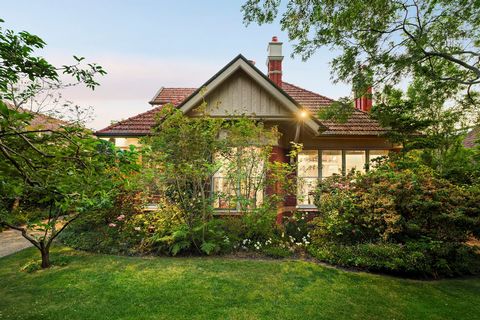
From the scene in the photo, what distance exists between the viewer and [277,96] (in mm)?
9047

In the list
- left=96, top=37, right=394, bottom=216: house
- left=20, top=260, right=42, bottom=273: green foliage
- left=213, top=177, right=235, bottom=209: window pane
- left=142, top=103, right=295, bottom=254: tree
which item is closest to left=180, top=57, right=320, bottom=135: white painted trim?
left=96, top=37, right=394, bottom=216: house

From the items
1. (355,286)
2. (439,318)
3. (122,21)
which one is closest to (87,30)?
(122,21)

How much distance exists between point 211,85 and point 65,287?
281 inches

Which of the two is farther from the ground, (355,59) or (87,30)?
(355,59)

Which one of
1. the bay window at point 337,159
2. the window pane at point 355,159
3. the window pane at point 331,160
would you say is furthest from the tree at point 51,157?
the window pane at point 355,159

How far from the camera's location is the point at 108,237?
24.5 ft

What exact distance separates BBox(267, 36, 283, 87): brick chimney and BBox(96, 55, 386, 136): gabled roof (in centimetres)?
188

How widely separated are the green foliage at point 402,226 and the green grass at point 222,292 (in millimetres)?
402

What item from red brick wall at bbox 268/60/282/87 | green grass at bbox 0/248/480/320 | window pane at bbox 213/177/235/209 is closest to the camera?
green grass at bbox 0/248/480/320

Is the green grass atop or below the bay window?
below

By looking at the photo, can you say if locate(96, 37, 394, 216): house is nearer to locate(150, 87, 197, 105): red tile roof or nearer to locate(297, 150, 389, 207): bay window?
locate(297, 150, 389, 207): bay window

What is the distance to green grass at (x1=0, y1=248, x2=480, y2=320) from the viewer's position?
401 centimetres

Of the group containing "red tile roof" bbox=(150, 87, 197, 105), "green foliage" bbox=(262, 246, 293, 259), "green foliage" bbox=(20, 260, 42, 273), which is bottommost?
"green foliage" bbox=(20, 260, 42, 273)

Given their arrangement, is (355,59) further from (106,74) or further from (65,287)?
(65,287)
